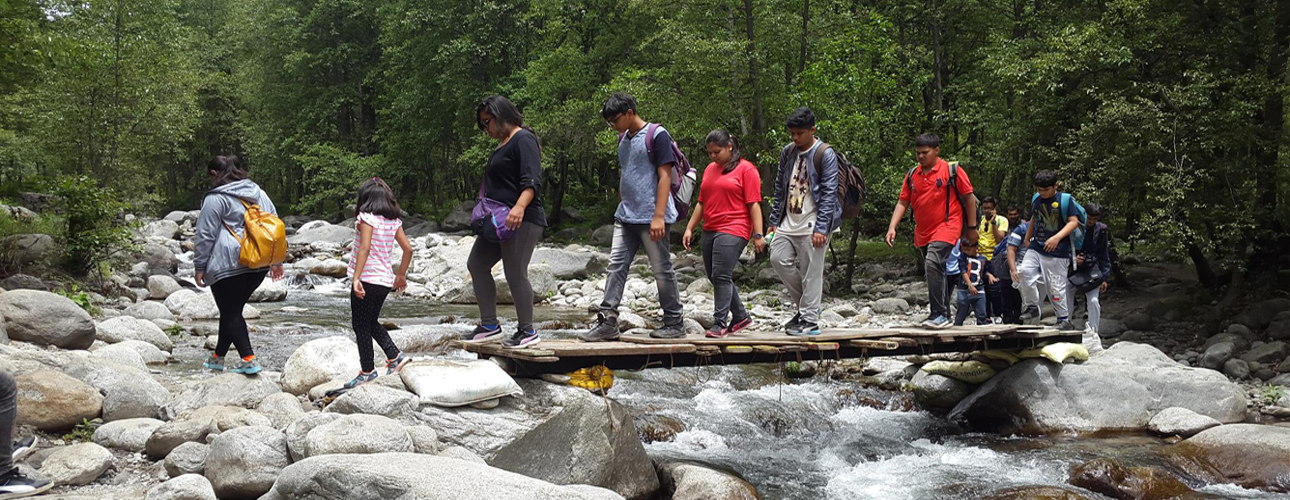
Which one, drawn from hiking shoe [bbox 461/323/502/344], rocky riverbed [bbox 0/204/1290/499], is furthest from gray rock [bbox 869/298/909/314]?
hiking shoe [bbox 461/323/502/344]

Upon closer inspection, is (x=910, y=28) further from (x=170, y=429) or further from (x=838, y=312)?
(x=170, y=429)

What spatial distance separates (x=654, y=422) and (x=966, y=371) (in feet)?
13.4

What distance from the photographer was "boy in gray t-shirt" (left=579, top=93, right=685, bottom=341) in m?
6.24

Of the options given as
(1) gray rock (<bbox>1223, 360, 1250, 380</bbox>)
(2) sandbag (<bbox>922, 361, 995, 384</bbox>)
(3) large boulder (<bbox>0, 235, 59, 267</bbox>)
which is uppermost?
(3) large boulder (<bbox>0, 235, 59, 267</bbox>)

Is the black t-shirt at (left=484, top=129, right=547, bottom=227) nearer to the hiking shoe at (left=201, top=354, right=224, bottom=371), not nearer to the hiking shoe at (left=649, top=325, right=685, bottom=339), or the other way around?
the hiking shoe at (left=649, top=325, right=685, bottom=339)

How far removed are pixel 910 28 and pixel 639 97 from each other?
7.07 m

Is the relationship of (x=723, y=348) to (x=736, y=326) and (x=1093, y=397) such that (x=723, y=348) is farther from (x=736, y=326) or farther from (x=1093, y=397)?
(x=1093, y=397)

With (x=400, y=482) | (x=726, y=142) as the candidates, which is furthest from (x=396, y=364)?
(x=726, y=142)

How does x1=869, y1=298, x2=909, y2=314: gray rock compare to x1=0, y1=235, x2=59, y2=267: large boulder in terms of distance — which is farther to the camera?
x1=869, y1=298, x2=909, y2=314: gray rock

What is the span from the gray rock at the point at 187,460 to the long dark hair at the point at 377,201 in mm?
1934

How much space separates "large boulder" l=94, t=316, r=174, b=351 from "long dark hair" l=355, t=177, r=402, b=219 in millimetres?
6328

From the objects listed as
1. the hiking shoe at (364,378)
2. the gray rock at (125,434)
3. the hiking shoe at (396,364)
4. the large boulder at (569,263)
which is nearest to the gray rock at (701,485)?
the hiking shoe at (396,364)

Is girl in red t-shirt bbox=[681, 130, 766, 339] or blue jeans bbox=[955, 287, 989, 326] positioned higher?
girl in red t-shirt bbox=[681, 130, 766, 339]

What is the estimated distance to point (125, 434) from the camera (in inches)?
235
